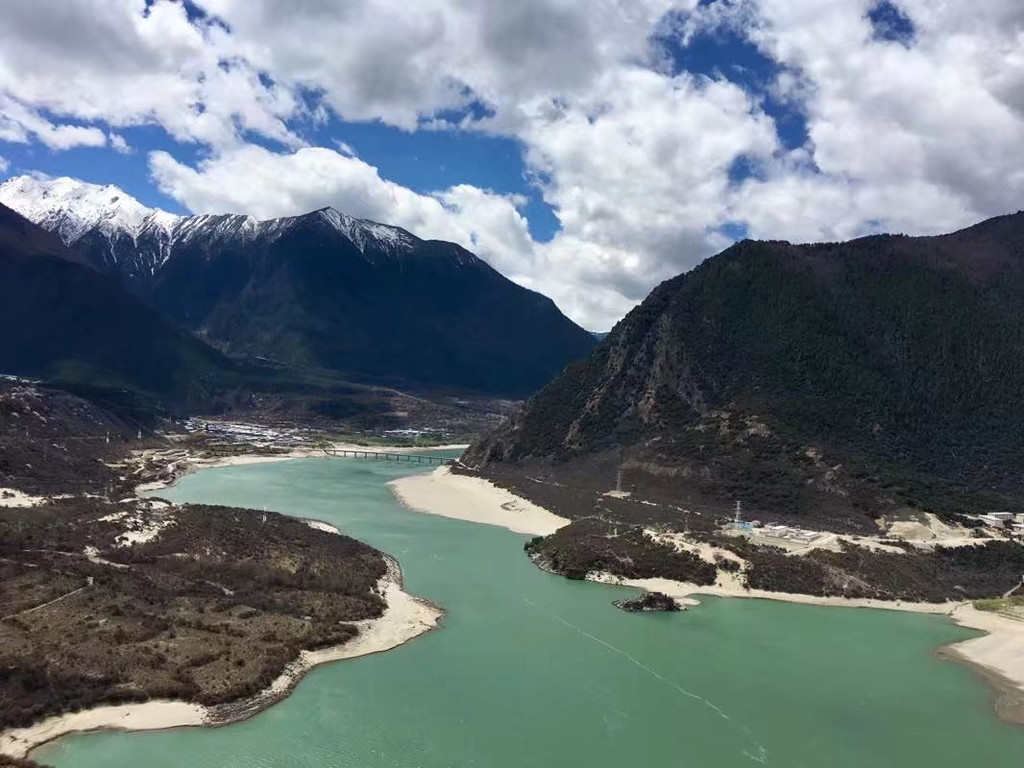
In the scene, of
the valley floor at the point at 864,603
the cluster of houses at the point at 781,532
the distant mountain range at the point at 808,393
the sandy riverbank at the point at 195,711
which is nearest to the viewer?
the sandy riverbank at the point at 195,711

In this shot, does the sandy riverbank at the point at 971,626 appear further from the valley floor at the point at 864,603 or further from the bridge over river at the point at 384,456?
the bridge over river at the point at 384,456

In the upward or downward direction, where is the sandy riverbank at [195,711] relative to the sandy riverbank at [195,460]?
downward

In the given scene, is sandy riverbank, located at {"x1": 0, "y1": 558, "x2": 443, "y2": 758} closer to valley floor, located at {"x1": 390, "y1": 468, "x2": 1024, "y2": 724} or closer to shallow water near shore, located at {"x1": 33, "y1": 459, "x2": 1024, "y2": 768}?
shallow water near shore, located at {"x1": 33, "y1": 459, "x2": 1024, "y2": 768}

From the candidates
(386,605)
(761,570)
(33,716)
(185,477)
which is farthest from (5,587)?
(185,477)

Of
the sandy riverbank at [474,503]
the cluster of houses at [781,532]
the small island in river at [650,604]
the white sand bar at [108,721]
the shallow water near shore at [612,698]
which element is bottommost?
the white sand bar at [108,721]

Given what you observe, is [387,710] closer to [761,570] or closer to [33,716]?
[33,716]

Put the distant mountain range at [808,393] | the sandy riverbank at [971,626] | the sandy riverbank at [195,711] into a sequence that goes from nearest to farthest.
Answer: the sandy riverbank at [195,711] < the sandy riverbank at [971,626] < the distant mountain range at [808,393]

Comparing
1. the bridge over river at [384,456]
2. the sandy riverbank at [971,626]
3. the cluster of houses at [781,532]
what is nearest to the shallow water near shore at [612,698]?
the sandy riverbank at [971,626]
